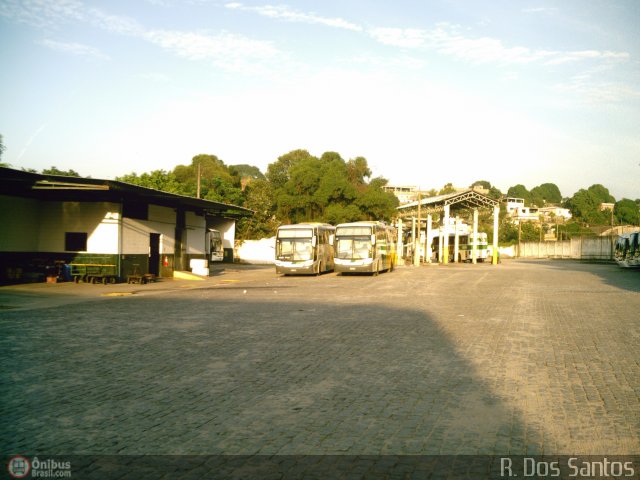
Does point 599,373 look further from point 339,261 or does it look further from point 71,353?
point 339,261

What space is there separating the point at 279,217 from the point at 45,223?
104ft

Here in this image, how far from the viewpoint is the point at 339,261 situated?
33.9 metres

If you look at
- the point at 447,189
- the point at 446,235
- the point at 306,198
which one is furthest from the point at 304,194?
the point at 447,189

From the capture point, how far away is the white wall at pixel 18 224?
2447 cm

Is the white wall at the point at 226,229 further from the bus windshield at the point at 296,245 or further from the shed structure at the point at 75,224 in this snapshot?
the shed structure at the point at 75,224

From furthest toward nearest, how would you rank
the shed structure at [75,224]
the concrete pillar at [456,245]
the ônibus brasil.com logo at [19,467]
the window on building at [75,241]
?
the concrete pillar at [456,245]
the window on building at [75,241]
the shed structure at [75,224]
the ônibus brasil.com logo at [19,467]

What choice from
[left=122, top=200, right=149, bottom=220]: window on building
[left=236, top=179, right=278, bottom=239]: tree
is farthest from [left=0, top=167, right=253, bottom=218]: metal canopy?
[left=236, top=179, right=278, bottom=239]: tree

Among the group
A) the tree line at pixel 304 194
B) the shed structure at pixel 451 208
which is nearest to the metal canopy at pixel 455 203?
the shed structure at pixel 451 208

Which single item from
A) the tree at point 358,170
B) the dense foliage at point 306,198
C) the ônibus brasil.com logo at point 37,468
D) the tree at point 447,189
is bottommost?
the ônibus brasil.com logo at point 37,468

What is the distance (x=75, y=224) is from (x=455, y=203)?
4637 cm

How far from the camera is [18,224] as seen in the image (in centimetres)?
2531

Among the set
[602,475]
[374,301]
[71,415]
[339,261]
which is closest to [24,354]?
[71,415]

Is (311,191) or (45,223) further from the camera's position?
(311,191)

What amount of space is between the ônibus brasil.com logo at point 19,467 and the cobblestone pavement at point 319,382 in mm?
248
